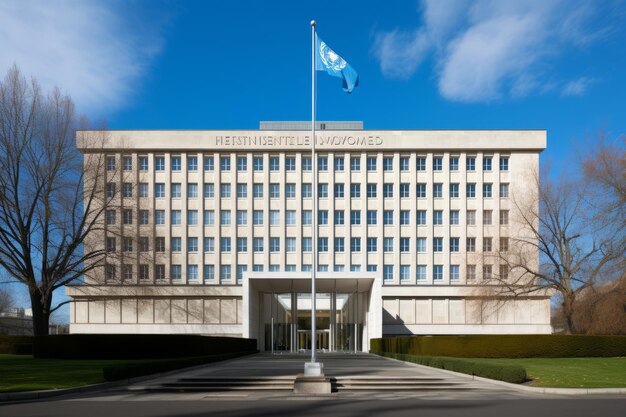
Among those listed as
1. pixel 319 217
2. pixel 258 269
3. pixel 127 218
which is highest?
pixel 319 217

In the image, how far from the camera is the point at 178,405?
666 inches

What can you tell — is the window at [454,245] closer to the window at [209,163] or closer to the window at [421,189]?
the window at [421,189]

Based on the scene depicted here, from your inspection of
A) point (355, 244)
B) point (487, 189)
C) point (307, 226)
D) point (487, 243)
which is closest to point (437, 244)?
point (487, 243)

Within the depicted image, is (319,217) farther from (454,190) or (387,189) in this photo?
(454,190)

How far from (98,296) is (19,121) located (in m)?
22.1

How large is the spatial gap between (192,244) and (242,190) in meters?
7.17

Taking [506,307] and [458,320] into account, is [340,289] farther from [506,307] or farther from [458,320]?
[506,307]

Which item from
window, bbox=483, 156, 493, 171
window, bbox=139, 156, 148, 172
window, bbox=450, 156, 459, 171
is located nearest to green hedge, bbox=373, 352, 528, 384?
window, bbox=450, 156, 459, 171

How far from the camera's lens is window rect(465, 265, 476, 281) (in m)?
58.0

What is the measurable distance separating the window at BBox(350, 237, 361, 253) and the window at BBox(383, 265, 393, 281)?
3.10 m

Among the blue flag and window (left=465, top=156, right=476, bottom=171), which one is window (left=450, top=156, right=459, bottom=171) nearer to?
window (left=465, top=156, right=476, bottom=171)

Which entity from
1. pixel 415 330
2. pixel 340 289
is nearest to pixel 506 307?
pixel 415 330

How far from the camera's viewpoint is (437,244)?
59.1 meters

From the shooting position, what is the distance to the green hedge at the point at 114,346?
35.4 meters
